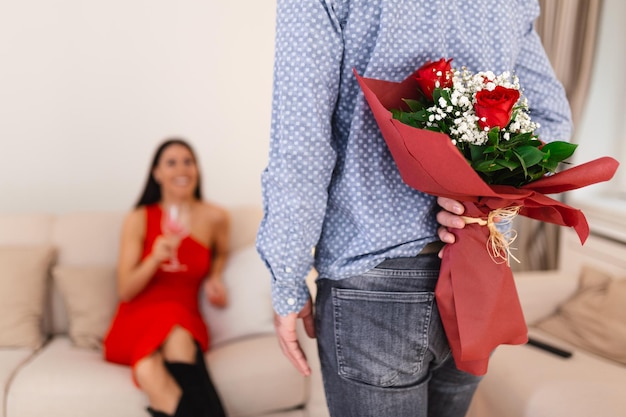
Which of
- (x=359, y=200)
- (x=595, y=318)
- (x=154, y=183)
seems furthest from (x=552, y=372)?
(x=154, y=183)

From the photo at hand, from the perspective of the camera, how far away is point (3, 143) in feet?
8.62

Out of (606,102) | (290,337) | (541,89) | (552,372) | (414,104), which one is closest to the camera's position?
(414,104)

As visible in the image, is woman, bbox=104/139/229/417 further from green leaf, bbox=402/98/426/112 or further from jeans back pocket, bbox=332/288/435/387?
green leaf, bbox=402/98/426/112

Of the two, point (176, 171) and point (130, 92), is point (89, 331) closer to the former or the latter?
point (176, 171)

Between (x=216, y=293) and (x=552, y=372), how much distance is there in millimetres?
1314

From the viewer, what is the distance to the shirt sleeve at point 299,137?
2.77 ft

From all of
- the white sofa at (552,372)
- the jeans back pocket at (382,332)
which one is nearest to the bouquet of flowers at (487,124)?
the jeans back pocket at (382,332)

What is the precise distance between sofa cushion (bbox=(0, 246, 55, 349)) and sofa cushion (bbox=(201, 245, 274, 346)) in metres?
0.67

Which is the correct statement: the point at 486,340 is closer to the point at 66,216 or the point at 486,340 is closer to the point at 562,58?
the point at 66,216

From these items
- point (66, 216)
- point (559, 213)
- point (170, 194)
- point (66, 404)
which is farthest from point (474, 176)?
point (66, 216)

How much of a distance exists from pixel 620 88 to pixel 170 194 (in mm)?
2373

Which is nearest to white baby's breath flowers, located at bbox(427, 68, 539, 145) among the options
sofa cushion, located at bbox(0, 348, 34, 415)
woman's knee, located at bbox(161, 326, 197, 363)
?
woman's knee, located at bbox(161, 326, 197, 363)

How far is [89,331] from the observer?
212cm

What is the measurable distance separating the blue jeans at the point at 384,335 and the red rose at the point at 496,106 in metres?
0.28
